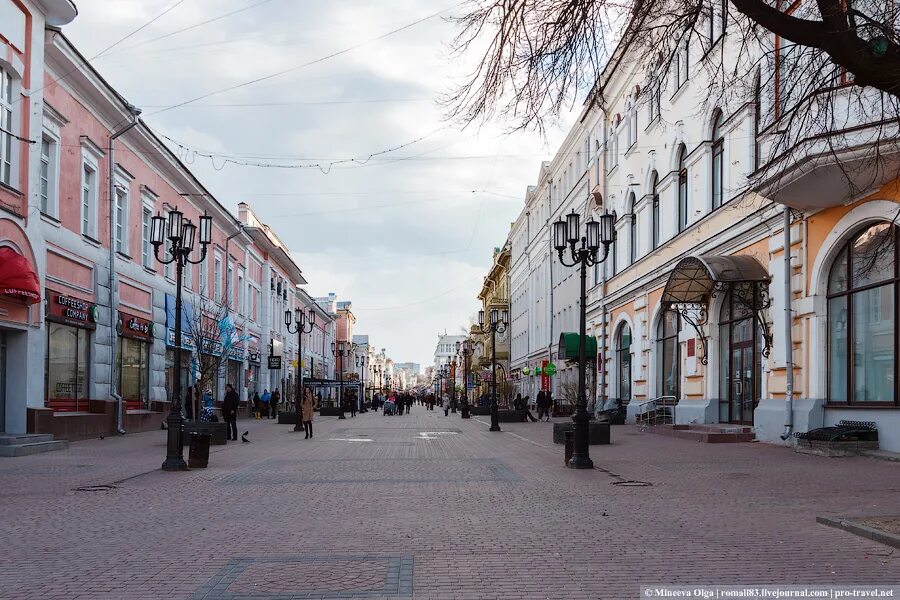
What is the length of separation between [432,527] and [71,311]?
17851 millimetres

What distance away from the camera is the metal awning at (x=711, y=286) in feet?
73.4

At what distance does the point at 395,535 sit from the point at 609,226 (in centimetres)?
1166

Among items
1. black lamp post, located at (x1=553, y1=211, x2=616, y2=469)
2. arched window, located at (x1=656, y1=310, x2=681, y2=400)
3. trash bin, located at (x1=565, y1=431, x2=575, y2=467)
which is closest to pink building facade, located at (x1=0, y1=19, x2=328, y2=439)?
black lamp post, located at (x1=553, y1=211, x2=616, y2=469)

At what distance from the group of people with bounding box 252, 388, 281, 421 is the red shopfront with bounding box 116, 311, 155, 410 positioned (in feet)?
55.6

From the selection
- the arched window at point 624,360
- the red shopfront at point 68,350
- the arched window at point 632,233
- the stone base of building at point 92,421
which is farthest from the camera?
the arched window at point 624,360

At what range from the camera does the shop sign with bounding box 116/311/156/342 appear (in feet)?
94.5

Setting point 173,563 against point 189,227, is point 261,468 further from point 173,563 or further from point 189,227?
point 173,563

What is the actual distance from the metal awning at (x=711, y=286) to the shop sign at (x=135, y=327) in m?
16.6

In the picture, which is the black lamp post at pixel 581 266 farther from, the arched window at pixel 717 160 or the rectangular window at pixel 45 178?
the rectangular window at pixel 45 178

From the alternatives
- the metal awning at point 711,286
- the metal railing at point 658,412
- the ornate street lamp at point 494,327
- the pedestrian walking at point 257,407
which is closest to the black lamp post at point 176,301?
the metal awning at point 711,286

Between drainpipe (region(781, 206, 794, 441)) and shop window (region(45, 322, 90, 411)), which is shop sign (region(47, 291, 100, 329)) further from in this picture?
drainpipe (region(781, 206, 794, 441))

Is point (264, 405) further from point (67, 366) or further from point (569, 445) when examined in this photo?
point (569, 445)

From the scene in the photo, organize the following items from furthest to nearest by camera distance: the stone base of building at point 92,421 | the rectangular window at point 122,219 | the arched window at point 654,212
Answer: the arched window at point 654,212
the rectangular window at point 122,219
the stone base of building at point 92,421

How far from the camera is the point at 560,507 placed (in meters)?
11.1
